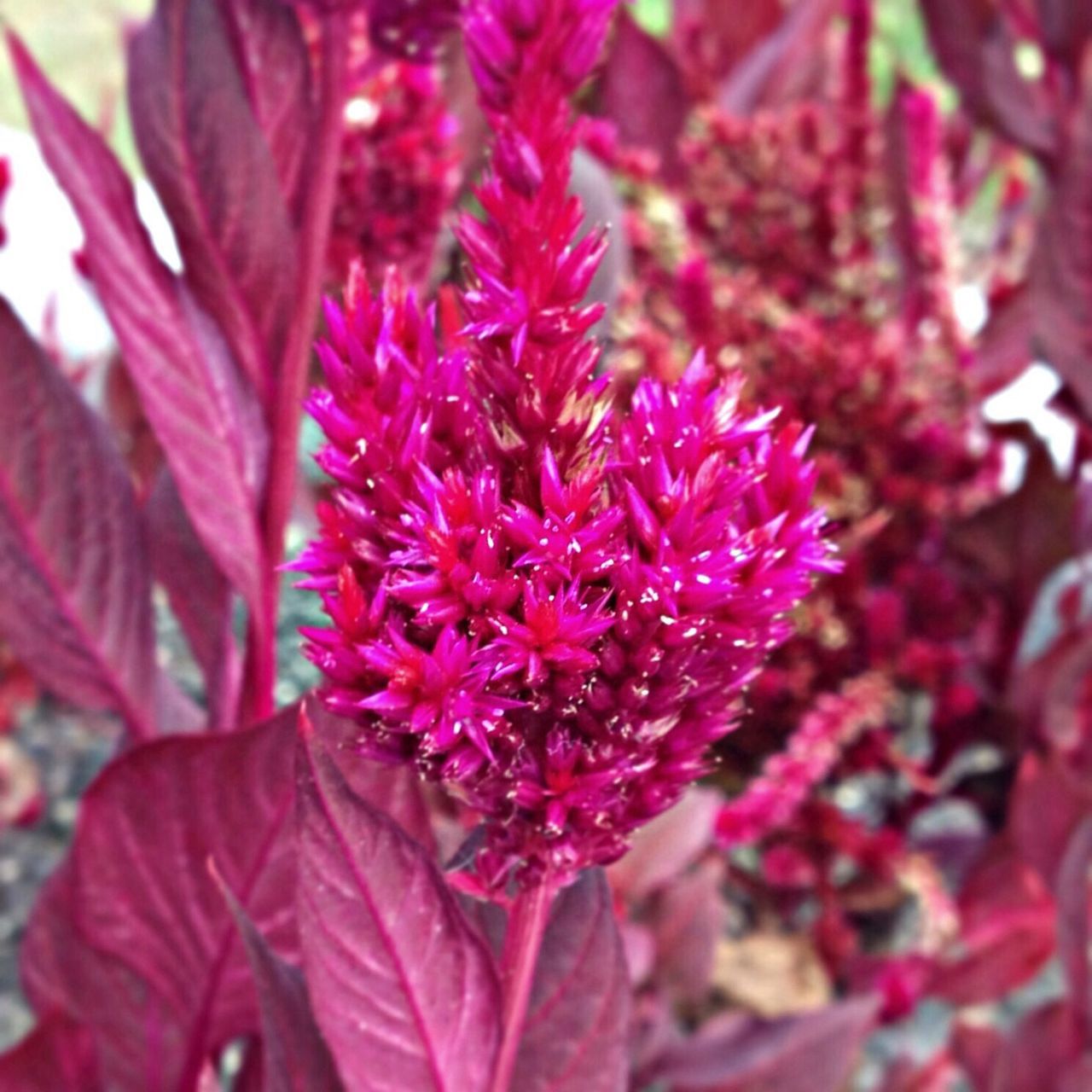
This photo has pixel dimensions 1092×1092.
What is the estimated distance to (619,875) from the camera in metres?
0.73

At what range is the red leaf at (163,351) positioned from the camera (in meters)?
0.47

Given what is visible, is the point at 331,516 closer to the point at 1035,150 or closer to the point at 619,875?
the point at 619,875

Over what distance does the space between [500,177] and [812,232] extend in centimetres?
103

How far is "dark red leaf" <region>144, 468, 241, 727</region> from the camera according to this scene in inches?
21.0

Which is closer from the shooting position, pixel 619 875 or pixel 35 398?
pixel 35 398

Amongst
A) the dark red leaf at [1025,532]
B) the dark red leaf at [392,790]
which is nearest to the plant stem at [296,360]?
the dark red leaf at [392,790]

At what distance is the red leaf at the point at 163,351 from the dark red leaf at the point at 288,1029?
0.15 m

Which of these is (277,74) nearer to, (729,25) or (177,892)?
(177,892)

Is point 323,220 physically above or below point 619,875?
above

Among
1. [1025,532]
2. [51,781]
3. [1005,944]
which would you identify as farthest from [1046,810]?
[51,781]

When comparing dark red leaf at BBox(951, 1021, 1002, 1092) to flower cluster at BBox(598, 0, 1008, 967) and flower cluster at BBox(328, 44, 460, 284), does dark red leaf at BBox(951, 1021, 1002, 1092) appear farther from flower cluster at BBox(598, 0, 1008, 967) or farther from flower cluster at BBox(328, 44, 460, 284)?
flower cluster at BBox(328, 44, 460, 284)

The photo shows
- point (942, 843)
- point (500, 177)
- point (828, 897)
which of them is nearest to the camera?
point (500, 177)

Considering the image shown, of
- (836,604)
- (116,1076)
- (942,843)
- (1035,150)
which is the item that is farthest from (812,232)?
(116,1076)

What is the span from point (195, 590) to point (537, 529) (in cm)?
33
